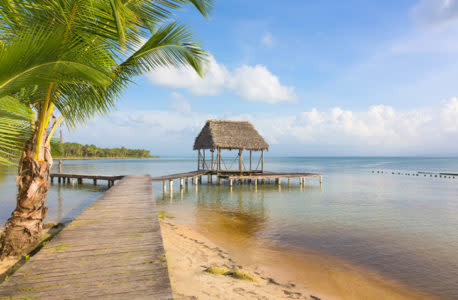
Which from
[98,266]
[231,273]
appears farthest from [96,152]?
[98,266]

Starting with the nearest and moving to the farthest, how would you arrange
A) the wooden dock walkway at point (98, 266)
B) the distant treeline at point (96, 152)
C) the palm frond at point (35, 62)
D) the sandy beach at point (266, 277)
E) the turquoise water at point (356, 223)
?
1. the palm frond at point (35, 62)
2. the wooden dock walkway at point (98, 266)
3. the sandy beach at point (266, 277)
4. the turquoise water at point (356, 223)
5. the distant treeline at point (96, 152)

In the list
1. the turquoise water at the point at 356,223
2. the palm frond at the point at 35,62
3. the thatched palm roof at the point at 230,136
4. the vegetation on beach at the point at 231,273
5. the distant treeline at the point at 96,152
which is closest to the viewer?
the palm frond at the point at 35,62

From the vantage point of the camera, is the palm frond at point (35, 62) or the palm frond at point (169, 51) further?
the palm frond at point (169, 51)

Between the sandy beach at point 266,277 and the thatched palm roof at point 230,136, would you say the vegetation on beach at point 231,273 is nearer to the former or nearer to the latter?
the sandy beach at point 266,277

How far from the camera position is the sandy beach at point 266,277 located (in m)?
4.06

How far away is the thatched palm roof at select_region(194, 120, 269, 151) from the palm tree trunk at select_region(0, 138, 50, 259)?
14.3 meters

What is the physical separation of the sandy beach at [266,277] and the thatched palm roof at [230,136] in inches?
511

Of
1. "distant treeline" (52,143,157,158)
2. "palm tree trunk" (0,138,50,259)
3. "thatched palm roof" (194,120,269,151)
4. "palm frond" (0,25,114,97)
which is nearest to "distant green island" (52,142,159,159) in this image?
"distant treeline" (52,143,157,158)

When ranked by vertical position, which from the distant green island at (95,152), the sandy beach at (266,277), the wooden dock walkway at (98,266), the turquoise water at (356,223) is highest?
the distant green island at (95,152)

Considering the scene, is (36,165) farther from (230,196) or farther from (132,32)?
(230,196)

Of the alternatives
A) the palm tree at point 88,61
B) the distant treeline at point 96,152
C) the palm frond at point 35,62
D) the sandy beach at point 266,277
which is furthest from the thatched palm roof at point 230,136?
the distant treeline at point 96,152

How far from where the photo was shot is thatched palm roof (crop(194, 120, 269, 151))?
19.3m

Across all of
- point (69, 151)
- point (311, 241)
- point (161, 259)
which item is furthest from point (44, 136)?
point (69, 151)

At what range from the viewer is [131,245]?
3629 millimetres
